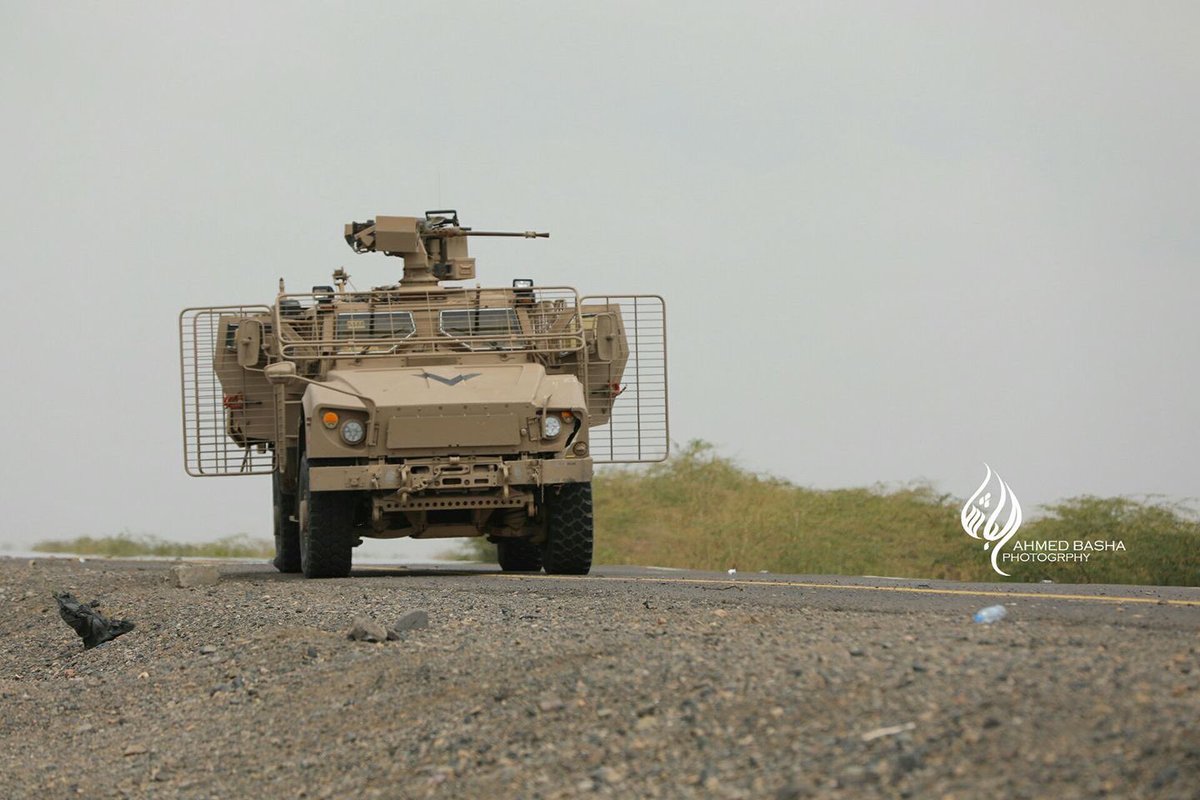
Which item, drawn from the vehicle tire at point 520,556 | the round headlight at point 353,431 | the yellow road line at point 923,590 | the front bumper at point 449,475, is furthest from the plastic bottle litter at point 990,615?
the vehicle tire at point 520,556

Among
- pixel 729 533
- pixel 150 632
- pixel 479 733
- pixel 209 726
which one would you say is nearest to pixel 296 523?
pixel 150 632

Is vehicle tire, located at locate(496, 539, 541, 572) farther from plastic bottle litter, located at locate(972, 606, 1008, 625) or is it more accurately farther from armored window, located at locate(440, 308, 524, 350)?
plastic bottle litter, located at locate(972, 606, 1008, 625)

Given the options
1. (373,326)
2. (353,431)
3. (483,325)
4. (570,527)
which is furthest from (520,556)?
(353,431)

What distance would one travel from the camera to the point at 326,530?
14.1 m

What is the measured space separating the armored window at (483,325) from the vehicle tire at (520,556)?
198 cm

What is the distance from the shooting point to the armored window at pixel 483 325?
15211 millimetres

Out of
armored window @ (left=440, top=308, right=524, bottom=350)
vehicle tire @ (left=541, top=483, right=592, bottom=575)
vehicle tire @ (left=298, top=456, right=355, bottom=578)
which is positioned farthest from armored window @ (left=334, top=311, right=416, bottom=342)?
vehicle tire @ (left=541, top=483, right=592, bottom=575)

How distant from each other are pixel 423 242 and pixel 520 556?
337 centimetres

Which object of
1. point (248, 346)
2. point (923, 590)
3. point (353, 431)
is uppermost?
point (248, 346)

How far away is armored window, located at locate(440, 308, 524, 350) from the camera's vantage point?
1521cm

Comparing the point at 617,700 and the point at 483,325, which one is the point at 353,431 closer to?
the point at 483,325

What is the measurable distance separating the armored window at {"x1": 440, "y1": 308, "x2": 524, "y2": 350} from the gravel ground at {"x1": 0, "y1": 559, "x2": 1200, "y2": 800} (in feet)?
12.0

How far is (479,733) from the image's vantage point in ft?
23.6

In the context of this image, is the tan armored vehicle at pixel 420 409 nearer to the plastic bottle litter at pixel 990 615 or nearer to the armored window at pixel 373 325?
the armored window at pixel 373 325
